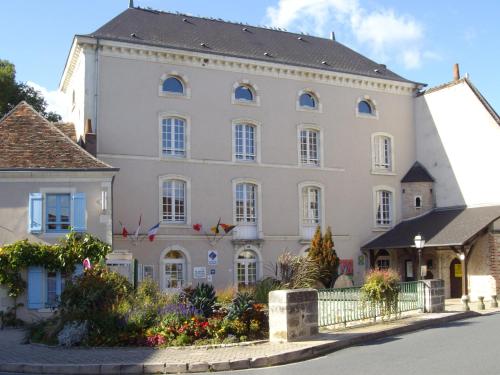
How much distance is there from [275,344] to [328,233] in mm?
15448

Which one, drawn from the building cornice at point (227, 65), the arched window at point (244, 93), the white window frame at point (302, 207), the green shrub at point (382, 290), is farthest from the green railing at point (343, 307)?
the building cornice at point (227, 65)

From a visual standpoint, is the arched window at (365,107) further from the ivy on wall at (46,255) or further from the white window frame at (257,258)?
the ivy on wall at (46,255)

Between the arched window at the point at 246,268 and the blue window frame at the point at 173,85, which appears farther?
the arched window at the point at 246,268

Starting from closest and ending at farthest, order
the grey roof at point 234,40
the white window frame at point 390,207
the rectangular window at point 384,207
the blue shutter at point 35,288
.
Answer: the blue shutter at point 35,288 → the grey roof at point 234,40 → the white window frame at point 390,207 → the rectangular window at point 384,207

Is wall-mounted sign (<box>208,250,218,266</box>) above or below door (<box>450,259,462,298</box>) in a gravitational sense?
above

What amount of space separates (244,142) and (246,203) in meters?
2.64

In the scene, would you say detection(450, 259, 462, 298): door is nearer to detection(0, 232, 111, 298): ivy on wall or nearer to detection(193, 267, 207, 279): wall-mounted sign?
detection(193, 267, 207, 279): wall-mounted sign

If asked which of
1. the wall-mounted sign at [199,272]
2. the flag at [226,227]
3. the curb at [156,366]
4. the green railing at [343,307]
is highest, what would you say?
the flag at [226,227]

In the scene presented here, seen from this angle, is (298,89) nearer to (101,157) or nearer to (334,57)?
(334,57)

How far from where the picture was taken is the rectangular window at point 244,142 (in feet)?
93.6

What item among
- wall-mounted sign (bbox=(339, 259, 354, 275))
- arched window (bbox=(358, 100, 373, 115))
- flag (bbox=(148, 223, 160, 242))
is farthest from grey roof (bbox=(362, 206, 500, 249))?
flag (bbox=(148, 223, 160, 242))

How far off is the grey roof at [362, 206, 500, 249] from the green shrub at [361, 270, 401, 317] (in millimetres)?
10390

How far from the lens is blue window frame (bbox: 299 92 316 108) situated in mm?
30312

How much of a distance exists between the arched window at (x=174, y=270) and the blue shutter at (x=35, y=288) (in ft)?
22.4
